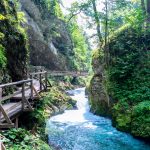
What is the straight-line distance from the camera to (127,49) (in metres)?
20.5

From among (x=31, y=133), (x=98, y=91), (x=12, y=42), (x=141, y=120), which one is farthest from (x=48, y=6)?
(x=31, y=133)

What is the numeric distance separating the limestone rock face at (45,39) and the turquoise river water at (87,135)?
1932 centimetres

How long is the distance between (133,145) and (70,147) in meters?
3.10

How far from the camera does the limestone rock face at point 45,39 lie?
3844 centimetres

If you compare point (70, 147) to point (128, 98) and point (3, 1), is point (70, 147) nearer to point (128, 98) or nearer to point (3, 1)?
point (128, 98)

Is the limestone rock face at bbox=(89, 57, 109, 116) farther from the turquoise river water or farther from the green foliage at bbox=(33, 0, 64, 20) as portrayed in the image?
the green foliage at bbox=(33, 0, 64, 20)

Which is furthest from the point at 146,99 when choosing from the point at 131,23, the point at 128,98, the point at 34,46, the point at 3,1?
the point at 34,46

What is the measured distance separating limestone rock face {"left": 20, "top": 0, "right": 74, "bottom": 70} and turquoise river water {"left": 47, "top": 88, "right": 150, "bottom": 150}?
63.4 ft

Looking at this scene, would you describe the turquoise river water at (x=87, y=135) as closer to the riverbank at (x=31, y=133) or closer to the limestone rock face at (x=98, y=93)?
the limestone rock face at (x=98, y=93)

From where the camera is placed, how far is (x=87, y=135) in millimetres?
15867

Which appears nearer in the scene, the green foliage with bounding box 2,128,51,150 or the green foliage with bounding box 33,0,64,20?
the green foliage with bounding box 2,128,51,150

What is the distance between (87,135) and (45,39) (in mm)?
26142

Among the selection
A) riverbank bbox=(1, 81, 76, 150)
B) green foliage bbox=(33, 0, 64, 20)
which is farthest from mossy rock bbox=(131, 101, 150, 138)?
green foliage bbox=(33, 0, 64, 20)

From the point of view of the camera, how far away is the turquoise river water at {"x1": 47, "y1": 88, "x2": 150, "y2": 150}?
1375cm
